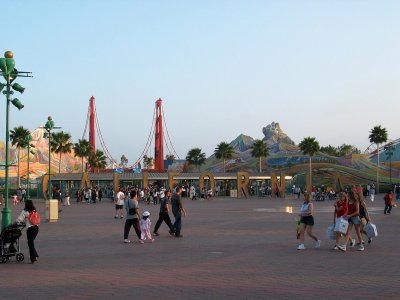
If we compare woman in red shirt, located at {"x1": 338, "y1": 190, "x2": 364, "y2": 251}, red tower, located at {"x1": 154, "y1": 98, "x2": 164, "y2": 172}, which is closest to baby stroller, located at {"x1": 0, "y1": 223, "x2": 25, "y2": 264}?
woman in red shirt, located at {"x1": 338, "y1": 190, "x2": 364, "y2": 251}

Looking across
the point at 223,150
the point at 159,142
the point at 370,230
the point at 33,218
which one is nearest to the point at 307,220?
the point at 370,230

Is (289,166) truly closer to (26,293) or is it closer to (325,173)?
(325,173)

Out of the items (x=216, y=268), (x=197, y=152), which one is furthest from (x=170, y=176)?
(x=216, y=268)

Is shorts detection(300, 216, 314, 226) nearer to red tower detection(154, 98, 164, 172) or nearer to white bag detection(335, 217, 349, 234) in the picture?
white bag detection(335, 217, 349, 234)

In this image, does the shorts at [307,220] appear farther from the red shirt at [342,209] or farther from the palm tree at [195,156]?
the palm tree at [195,156]

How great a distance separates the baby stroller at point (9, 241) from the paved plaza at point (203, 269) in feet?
0.62

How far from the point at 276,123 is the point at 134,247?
150557mm

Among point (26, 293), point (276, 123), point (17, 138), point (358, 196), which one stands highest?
point (276, 123)

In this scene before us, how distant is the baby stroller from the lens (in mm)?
12055

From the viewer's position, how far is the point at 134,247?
48.3ft

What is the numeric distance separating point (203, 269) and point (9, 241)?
419 centimetres

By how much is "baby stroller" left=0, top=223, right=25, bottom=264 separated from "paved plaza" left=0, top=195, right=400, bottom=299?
7.4 inches

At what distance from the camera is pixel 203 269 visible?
428 inches

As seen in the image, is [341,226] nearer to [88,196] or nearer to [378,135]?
[88,196]
